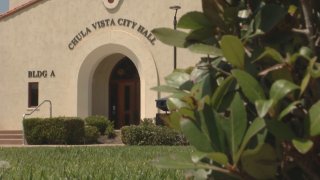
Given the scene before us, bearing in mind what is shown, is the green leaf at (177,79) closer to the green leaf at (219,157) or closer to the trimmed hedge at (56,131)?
the green leaf at (219,157)

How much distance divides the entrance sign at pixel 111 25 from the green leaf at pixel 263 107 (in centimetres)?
2254

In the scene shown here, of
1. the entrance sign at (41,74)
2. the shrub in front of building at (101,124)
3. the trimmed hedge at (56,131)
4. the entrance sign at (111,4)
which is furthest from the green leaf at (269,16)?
the entrance sign at (41,74)

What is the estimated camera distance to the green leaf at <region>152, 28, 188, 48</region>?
236 centimetres

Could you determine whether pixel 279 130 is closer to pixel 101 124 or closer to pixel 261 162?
pixel 261 162

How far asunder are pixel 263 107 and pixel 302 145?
18 centimetres

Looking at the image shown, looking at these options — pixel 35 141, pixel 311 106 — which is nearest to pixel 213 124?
pixel 311 106

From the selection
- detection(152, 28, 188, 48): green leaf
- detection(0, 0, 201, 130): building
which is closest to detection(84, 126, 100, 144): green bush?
detection(0, 0, 201, 130): building

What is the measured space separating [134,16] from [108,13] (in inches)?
51.2

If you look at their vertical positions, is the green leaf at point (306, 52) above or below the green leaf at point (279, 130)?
above

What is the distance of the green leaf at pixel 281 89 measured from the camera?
200 centimetres

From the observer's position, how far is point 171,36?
7.75 ft

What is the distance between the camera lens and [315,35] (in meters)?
2.23

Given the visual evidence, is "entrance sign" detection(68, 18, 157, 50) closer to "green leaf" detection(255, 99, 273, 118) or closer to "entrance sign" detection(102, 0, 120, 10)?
"entrance sign" detection(102, 0, 120, 10)

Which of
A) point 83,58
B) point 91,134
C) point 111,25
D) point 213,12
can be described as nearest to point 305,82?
point 213,12
